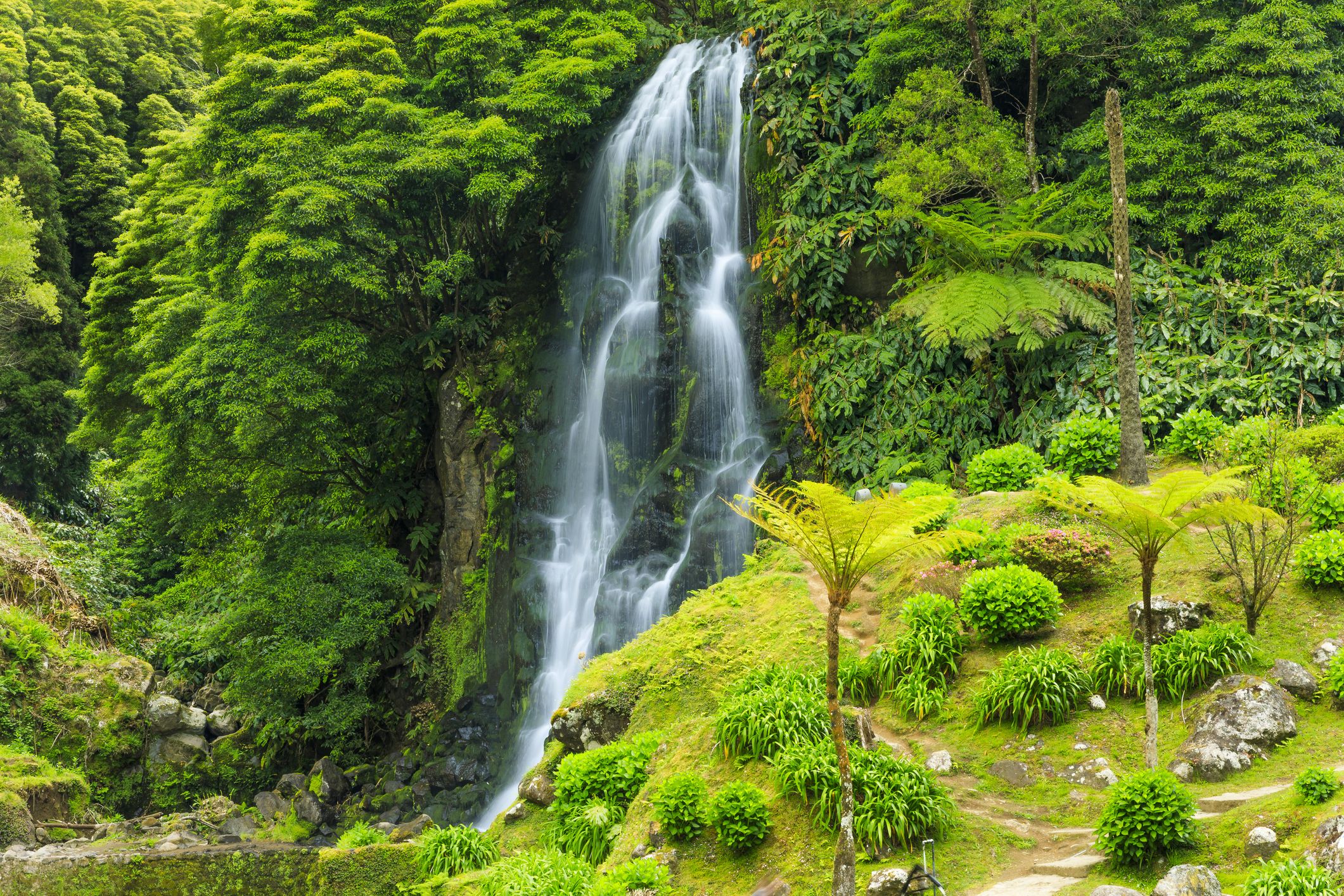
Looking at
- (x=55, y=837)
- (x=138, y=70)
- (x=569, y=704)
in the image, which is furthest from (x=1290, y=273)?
(x=138, y=70)

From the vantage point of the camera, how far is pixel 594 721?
925 centimetres

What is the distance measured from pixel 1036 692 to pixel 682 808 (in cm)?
288

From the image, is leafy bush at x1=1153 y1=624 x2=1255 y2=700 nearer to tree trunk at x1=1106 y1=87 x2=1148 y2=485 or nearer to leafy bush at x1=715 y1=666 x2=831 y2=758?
leafy bush at x1=715 y1=666 x2=831 y2=758

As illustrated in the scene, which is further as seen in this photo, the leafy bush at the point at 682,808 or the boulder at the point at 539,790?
the boulder at the point at 539,790

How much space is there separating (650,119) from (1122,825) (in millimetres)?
15039

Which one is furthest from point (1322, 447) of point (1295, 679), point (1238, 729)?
point (1238, 729)

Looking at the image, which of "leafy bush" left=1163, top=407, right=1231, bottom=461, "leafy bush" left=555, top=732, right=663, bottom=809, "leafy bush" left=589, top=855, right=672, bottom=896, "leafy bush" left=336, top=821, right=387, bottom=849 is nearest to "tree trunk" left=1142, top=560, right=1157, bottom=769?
"leafy bush" left=589, top=855, right=672, bottom=896

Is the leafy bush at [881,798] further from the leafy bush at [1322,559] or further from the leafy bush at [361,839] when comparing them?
the leafy bush at [361,839]

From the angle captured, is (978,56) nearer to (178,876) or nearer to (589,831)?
(589,831)

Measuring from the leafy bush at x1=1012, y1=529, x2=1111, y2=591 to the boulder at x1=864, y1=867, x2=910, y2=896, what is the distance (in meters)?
3.70

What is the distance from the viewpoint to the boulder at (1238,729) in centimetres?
632

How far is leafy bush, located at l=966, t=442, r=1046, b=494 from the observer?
11.0m

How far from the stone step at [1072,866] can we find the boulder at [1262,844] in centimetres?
80

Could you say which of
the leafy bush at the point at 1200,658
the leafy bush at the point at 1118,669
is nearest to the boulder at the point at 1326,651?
the leafy bush at the point at 1200,658
